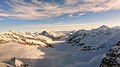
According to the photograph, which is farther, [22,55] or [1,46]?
[1,46]

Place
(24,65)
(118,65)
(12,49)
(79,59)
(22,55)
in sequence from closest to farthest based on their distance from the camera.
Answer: (118,65) < (24,65) < (79,59) < (22,55) < (12,49)

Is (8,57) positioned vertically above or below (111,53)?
below

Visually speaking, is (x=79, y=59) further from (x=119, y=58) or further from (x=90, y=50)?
(x=119, y=58)

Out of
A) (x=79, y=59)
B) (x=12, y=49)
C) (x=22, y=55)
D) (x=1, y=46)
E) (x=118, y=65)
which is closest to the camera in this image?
(x=118, y=65)

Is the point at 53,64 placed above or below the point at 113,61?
below

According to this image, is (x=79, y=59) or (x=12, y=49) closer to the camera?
(x=79, y=59)

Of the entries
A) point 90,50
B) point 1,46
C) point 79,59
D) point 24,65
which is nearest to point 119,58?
point 24,65

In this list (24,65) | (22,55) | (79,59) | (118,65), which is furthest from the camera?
(22,55)

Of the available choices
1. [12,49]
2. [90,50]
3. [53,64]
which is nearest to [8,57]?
[12,49]

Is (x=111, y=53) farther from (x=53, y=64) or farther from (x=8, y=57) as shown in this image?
(x=8, y=57)
